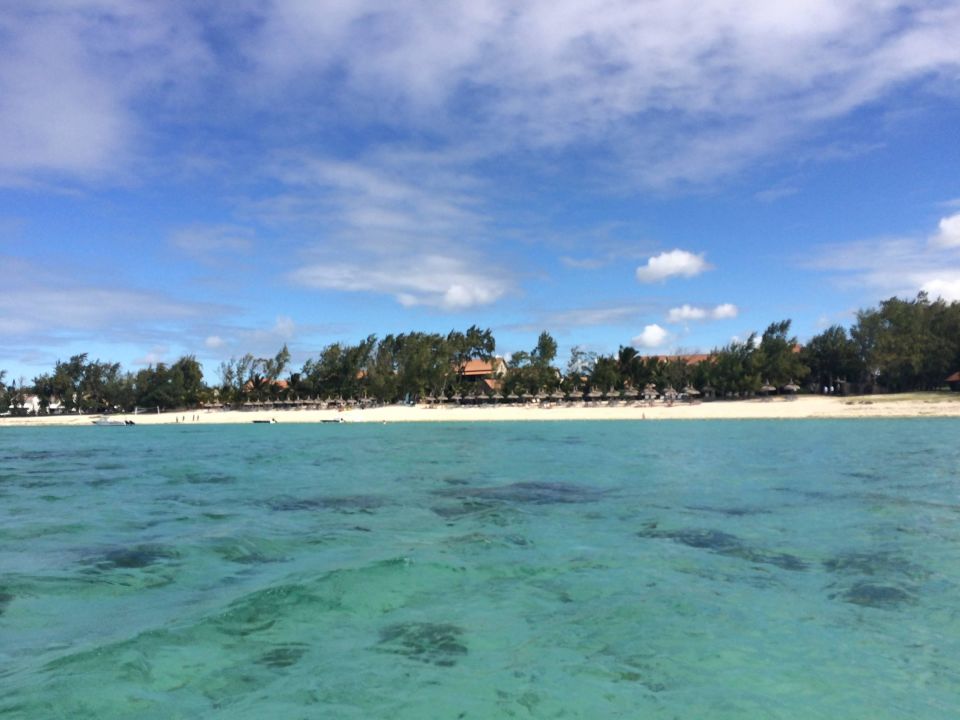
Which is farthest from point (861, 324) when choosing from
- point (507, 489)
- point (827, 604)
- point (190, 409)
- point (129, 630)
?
point (190, 409)

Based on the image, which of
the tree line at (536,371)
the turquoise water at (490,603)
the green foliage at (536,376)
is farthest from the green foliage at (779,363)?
the turquoise water at (490,603)

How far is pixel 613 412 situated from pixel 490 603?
66183 millimetres

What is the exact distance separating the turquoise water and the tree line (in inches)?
2465

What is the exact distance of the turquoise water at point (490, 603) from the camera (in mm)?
5871

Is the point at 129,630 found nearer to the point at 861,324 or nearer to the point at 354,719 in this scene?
the point at 354,719

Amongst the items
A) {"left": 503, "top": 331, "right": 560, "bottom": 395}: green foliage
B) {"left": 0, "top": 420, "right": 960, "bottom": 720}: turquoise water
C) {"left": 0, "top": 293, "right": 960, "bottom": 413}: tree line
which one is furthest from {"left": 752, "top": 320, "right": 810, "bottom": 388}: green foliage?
{"left": 0, "top": 420, "right": 960, "bottom": 720}: turquoise water

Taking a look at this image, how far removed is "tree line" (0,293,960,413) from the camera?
241 ft

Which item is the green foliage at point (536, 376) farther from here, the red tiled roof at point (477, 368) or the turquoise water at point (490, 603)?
the turquoise water at point (490, 603)

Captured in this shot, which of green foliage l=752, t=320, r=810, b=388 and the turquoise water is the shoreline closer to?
green foliage l=752, t=320, r=810, b=388

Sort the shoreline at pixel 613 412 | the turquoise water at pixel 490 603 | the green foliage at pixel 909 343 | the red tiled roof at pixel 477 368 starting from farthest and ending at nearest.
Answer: the red tiled roof at pixel 477 368
the green foliage at pixel 909 343
the shoreline at pixel 613 412
the turquoise water at pixel 490 603

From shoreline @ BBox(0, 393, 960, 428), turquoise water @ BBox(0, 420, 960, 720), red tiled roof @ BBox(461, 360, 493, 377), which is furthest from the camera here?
red tiled roof @ BBox(461, 360, 493, 377)

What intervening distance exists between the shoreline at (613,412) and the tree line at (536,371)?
3576 millimetres

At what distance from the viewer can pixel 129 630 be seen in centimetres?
768

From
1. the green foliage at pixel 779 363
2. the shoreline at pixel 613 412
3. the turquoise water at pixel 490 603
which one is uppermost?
the green foliage at pixel 779 363
